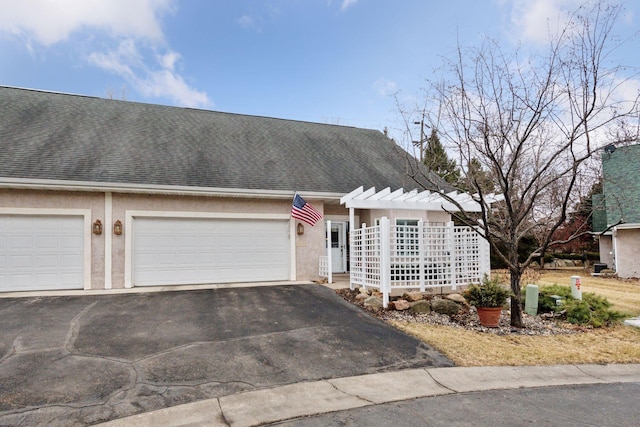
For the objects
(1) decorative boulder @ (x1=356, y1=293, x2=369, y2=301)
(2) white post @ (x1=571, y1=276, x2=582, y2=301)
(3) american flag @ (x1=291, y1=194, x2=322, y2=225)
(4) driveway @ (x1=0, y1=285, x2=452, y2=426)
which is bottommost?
(4) driveway @ (x1=0, y1=285, x2=452, y2=426)

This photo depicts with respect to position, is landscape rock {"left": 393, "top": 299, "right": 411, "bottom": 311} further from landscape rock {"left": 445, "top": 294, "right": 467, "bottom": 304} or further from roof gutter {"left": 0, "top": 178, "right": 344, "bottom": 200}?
roof gutter {"left": 0, "top": 178, "right": 344, "bottom": 200}

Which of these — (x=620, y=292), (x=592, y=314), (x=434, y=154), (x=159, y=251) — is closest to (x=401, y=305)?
(x=434, y=154)

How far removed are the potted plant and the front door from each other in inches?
243

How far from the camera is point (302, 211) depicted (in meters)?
10.9

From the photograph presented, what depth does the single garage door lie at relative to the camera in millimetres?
10391

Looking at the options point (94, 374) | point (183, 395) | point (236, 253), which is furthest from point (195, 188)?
point (183, 395)

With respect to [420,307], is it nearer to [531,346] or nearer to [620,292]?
[531,346]

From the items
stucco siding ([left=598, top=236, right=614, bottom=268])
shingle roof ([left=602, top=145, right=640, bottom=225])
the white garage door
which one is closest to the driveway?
the white garage door

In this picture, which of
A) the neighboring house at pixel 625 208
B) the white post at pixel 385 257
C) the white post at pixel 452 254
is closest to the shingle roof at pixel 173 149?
the white post at pixel 452 254

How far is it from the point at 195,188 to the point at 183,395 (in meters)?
6.98

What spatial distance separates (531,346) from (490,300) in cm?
116

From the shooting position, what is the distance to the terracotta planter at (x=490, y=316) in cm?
727

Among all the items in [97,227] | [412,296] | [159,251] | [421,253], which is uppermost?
[97,227]

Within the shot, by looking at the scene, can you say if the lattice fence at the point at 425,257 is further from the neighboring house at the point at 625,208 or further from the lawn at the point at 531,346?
the neighboring house at the point at 625,208
